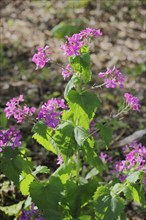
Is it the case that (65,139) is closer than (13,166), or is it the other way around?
(13,166)

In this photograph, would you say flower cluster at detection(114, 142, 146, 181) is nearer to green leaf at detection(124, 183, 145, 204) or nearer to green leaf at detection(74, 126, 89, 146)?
green leaf at detection(124, 183, 145, 204)

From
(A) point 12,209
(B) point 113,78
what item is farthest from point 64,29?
(B) point 113,78

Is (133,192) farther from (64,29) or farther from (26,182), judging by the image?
Answer: (64,29)

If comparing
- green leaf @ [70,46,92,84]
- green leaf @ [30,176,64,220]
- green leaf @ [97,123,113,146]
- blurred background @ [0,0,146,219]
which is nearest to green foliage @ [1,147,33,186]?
green leaf @ [30,176,64,220]

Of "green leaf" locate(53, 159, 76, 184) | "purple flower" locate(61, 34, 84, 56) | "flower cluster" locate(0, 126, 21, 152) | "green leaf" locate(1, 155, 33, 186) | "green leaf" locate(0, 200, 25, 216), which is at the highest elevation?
"purple flower" locate(61, 34, 84, 56)

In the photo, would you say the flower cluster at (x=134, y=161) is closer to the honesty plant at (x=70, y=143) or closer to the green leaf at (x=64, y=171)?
the honesty plant at (x=70, y=143)

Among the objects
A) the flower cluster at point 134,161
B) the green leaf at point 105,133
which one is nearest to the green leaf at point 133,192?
the flower cluster at point 134,161

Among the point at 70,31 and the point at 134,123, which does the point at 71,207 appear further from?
the point at 70,31
